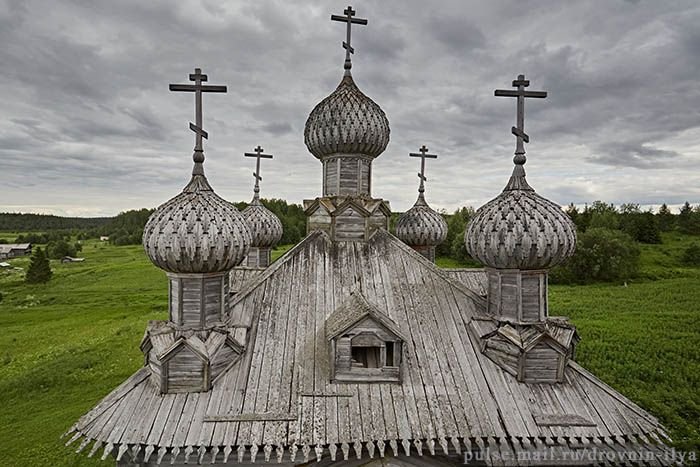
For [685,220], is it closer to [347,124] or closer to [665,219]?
[665,219]

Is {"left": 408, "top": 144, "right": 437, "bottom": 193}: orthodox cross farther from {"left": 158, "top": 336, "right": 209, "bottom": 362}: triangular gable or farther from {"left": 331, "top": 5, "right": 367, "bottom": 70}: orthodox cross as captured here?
{"left": 158, "top": 336, "right": 209, "bottom": 362}: triangular gable

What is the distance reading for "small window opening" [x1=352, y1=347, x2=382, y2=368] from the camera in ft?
21.0

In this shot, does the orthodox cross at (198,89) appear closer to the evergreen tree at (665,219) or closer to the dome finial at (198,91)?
the dome finial at (198,91)

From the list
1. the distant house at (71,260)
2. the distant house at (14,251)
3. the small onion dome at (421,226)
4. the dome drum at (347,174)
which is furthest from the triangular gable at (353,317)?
the distant house at (14,251)

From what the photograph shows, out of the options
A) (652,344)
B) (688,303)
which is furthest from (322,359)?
(688,303)

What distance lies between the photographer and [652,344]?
18188 mm

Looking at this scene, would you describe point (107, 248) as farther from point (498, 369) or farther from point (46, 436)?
point (498, 369)

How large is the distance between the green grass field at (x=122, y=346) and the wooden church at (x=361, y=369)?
25.0 ft

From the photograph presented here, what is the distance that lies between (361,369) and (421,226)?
19.3 feet

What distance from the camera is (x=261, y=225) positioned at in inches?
454

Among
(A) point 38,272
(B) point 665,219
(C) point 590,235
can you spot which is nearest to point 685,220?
(B) point 665,219

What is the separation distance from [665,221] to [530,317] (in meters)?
69.6

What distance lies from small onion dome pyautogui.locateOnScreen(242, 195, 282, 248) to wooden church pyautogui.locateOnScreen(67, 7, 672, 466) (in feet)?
13.3

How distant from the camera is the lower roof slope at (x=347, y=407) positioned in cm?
533
